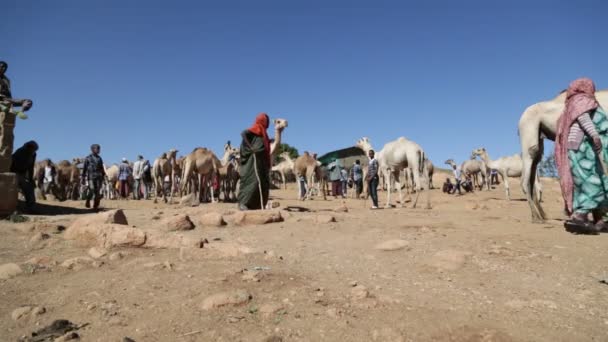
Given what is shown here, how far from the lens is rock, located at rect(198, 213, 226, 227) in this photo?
6441mm

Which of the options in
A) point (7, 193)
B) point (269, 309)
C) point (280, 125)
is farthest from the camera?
point (280, 125)

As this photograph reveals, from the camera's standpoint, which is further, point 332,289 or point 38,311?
point 332,289

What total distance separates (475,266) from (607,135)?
12.0 ft

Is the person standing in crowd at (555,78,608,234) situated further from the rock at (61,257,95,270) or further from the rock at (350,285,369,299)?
the rock at (61,257,95,270)

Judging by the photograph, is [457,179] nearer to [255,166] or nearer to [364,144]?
[364,144]

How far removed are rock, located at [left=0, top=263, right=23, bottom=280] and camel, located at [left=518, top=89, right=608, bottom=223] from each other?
742 centimetres

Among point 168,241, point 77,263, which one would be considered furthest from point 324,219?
point 77,263

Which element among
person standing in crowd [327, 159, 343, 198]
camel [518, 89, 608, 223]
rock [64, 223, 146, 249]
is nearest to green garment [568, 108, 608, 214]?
camel [518, 89, 608, 223]

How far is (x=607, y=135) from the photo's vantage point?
5.85 m

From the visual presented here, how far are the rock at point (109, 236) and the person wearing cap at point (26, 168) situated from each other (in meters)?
5.35

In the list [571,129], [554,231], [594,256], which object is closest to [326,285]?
[594,256]

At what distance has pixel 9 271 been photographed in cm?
386

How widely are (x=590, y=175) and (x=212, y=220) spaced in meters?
5.82

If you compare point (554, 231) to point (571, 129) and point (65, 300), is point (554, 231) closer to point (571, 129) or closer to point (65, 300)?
point (571, 129)
